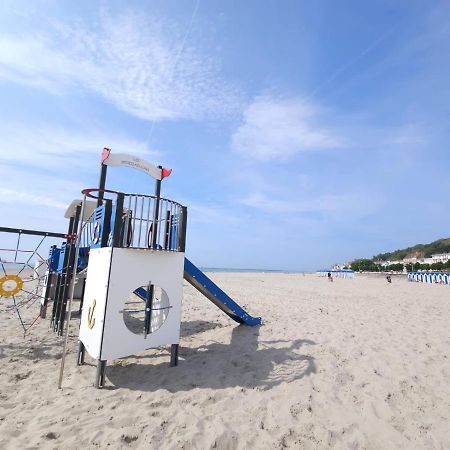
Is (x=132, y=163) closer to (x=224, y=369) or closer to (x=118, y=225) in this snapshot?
(x=118, y=225)

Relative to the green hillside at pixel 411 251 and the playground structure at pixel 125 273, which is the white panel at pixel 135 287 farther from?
the green hillside at pixel 411 251

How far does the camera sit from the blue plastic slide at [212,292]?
7.81 m

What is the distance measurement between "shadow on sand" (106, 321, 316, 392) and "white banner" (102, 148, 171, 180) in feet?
14.5

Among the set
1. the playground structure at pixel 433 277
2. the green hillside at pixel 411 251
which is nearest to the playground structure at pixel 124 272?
the playground structure at pixel 433 277

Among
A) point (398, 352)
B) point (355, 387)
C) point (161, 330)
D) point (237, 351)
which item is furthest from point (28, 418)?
point (398, 352)

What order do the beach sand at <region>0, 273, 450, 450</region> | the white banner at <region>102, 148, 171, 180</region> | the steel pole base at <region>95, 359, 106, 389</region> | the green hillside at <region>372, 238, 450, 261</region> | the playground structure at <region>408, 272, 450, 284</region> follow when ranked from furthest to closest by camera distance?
the green hillside at <region>372, 238, 450, 261</region>
the playground structure at <region>408, 272, 450, 284</region>
the white banner at <region>102, 148, 171, 180</region>
the steel pole base at <region>95, 359, 106, 389</region>
the beach sand at <region>0, 273, 450, 450</region>

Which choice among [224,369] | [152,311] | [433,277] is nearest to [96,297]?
[152,311]

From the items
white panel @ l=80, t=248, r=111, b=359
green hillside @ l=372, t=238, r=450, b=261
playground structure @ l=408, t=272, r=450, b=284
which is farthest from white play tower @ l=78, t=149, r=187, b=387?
green hillside @ l=372, t=238, r=450, b=261

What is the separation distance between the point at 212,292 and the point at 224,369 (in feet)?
8.42

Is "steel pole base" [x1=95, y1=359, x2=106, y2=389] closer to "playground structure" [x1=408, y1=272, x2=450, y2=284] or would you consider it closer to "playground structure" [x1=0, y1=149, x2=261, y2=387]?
"playground structure" [x1=0, y1=149, x2=261, y2=387]

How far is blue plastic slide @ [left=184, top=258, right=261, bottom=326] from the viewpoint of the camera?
7.81 meters

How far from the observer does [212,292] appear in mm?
8641

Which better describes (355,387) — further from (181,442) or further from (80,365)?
(80,365)

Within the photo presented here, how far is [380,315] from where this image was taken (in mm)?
11219
